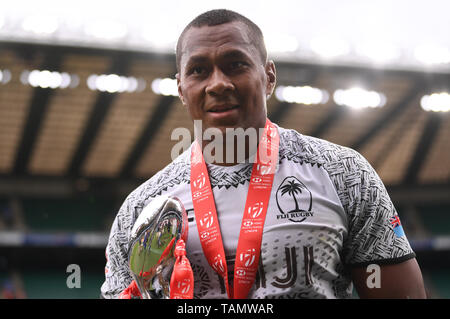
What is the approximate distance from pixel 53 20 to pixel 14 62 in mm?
1713

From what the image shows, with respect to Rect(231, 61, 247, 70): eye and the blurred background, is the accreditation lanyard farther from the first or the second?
the blurred background

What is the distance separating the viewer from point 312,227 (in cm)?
133

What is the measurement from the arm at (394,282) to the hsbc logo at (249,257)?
0.27 metres

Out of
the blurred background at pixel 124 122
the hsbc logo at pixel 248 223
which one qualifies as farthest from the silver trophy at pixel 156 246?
the blurred background at pixel 124 122

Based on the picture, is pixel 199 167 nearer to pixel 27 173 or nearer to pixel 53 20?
pixel 53 20

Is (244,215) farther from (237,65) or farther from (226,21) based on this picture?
(226,21)

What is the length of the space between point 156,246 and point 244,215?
0.24m

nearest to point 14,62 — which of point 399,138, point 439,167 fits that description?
point 399,138

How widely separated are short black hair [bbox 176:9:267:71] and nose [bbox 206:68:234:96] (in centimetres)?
15

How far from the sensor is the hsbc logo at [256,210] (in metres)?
1.39

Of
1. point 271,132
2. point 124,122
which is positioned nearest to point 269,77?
point 271,132

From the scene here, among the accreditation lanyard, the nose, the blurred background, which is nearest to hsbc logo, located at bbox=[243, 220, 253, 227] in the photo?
the accreditation lanyard

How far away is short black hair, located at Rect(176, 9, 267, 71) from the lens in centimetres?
149
